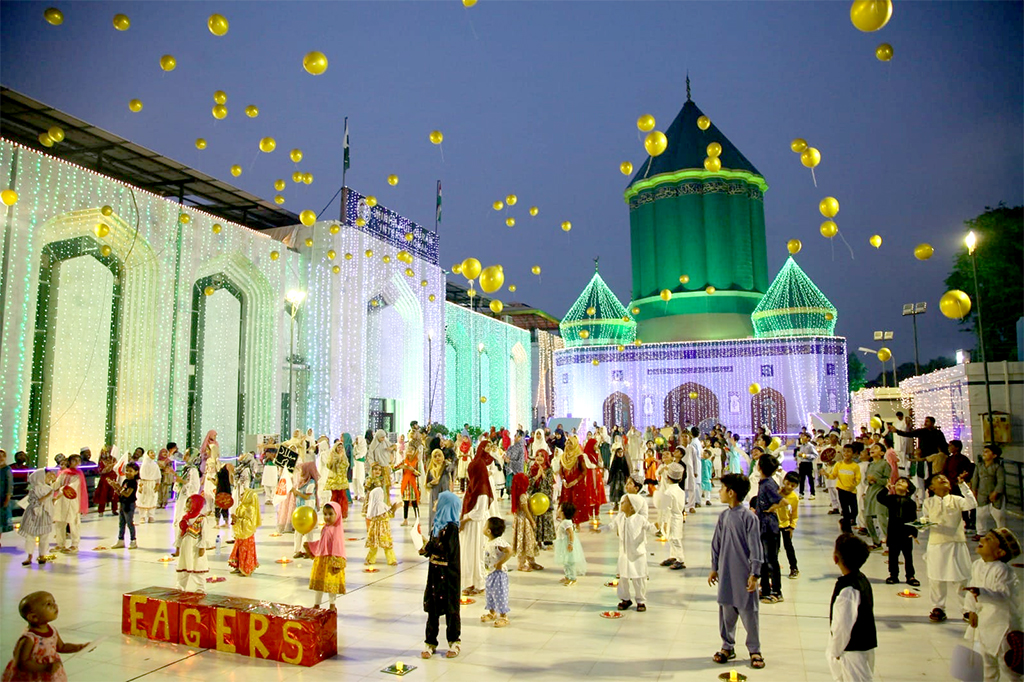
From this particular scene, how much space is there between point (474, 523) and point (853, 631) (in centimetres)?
420

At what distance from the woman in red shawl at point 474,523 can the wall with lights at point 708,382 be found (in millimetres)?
22319

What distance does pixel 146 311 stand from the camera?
15.9 m

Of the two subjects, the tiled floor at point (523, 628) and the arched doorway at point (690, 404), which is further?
the arched doorway at point (690, 404)

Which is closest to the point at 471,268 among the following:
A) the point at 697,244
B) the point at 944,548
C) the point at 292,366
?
the point at 944,548

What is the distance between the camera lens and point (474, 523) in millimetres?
7391

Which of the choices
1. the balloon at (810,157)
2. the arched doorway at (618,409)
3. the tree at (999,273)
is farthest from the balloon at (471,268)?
the tree at (999,273)

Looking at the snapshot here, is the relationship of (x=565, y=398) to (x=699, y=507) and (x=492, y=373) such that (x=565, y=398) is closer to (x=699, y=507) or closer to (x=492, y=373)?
(x=492, y=373)

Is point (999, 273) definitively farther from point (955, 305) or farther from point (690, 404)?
point (955, 305)

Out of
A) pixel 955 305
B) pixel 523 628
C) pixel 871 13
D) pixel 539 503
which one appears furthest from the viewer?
pixel 955 305

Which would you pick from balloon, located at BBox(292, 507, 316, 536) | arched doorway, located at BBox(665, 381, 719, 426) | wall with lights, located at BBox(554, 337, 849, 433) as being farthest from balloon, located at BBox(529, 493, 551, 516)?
arched doorway, located at BBox(665, 381, 719, 426)

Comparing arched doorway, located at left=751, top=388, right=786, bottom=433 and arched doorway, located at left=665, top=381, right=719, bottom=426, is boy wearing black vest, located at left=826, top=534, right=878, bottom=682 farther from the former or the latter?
arched doorway, located at left=665, top=381, right=719, bottom=426

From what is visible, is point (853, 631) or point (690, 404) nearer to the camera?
point (853, 631)

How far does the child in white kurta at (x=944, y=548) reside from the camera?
5.96 metres

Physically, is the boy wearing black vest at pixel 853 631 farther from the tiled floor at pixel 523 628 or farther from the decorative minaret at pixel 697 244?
the decorative minaret at pixel 697 244
